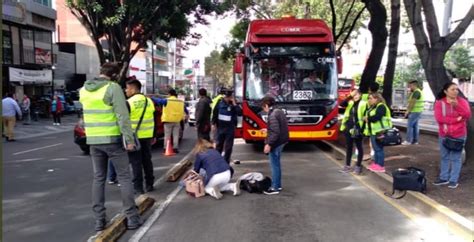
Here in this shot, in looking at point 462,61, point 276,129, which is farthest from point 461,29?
point 462,61

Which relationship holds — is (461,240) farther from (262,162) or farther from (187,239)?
(262,162)

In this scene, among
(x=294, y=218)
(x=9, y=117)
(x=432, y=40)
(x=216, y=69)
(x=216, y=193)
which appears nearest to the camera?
(x=294, y=218)

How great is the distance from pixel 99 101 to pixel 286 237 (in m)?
2.73

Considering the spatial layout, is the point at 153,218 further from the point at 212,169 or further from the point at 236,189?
Result: the point at 236,189

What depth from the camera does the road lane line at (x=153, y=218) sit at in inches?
228

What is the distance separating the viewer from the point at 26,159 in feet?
41.3

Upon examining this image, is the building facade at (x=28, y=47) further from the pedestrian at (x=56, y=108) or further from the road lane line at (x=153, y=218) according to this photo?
Result: the road lane line at (x=153, y=218)

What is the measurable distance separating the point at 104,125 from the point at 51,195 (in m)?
3.02

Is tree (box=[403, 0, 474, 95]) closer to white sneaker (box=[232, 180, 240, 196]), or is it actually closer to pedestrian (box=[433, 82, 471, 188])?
pedestrian (box=[433, 82, 471, 188])

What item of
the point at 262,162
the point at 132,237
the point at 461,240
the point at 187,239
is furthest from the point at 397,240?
the point at 262,162

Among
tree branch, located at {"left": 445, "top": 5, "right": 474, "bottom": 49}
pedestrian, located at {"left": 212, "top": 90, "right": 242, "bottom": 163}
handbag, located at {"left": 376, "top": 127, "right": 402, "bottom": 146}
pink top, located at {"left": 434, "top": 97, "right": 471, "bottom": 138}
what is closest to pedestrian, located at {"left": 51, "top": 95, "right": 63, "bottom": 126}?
pedestrian, located at {"left": 212, "top": 90, "right": 242, "bottom": 163}

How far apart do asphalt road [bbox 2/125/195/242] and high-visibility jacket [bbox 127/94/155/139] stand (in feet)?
3.71

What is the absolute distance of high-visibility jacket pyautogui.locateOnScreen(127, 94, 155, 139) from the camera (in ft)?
25.8

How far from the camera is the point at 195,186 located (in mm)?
7844
